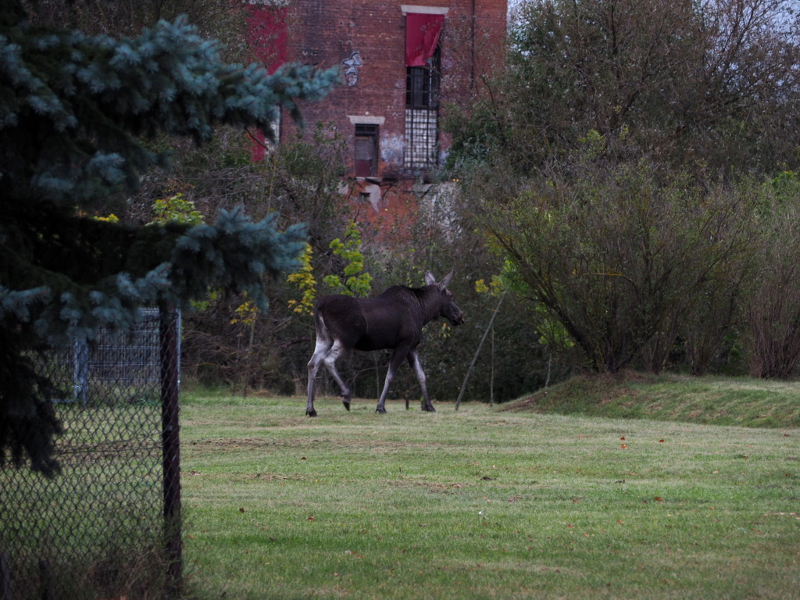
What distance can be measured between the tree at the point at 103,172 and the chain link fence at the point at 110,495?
674mm

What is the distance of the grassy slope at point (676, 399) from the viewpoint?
57.8 ft

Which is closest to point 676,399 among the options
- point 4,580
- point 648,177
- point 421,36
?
point 648,177

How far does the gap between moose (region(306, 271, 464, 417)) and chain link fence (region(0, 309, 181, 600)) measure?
1180 cm

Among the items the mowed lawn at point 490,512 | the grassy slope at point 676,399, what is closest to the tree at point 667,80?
the grassy slope at point 676,399

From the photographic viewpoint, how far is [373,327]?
1927 cm

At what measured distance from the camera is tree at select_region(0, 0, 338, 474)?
481 cm

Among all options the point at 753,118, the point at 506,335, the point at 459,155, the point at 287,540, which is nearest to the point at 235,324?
the point at 506,335

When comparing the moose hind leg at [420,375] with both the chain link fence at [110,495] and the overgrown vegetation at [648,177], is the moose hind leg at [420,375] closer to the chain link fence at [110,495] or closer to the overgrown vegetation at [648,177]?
the overgrown vegetation at [648,177]

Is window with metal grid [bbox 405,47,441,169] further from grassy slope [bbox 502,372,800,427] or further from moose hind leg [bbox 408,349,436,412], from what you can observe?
moose hind leg [bbox 408,349,436,412]

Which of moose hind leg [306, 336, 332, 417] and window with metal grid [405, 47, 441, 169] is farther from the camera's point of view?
window with metal grid [405, 47, 441, 169]

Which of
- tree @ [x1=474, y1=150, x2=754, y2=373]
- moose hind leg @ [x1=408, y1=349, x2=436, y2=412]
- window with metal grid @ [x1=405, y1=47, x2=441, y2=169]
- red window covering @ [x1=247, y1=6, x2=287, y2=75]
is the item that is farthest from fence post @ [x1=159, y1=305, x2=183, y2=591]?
window with metal grid @ [x1=405, y1=47, x2=441, y2=169]

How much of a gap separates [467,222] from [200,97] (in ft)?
84.8

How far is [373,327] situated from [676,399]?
17.9 feet

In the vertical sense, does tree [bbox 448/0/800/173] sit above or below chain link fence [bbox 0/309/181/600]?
above
